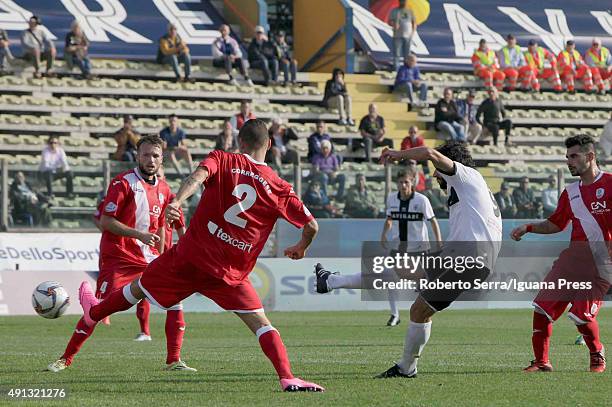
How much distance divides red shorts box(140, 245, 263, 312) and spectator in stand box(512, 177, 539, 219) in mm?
16926

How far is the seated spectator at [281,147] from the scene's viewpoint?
90.0ft

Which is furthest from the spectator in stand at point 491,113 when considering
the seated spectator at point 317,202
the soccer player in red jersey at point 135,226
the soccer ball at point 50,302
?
the soccer ball at point 50,302

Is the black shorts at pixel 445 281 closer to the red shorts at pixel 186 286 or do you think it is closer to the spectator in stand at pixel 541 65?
the red shorts at pixel 186 286

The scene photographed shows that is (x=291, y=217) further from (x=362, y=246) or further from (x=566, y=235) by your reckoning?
(x=566, y=235)

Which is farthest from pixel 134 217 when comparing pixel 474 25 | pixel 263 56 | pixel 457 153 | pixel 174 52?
pixel 474 25

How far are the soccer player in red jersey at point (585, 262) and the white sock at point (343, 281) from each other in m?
1.84

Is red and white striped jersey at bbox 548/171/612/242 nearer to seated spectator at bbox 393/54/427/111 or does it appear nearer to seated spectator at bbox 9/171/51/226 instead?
seated spectator at bbox 9/171/51/226

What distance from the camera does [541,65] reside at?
3822cm

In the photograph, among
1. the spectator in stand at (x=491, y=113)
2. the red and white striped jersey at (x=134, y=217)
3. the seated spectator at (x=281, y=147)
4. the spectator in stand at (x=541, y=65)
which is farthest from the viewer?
the spectator in stand at (x=541, y=65)

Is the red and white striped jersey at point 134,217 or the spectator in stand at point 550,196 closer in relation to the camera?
the red and white striped jersey at point 134,217

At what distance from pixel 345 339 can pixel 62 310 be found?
4.93 m

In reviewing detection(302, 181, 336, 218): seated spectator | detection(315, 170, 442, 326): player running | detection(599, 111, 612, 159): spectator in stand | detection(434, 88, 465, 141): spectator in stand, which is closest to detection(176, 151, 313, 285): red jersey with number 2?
detection(315, 170, 442, 326): player running

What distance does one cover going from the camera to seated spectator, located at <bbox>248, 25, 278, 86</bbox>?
33.4 metres

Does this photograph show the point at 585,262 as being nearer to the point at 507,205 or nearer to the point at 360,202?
the point at 360,202
